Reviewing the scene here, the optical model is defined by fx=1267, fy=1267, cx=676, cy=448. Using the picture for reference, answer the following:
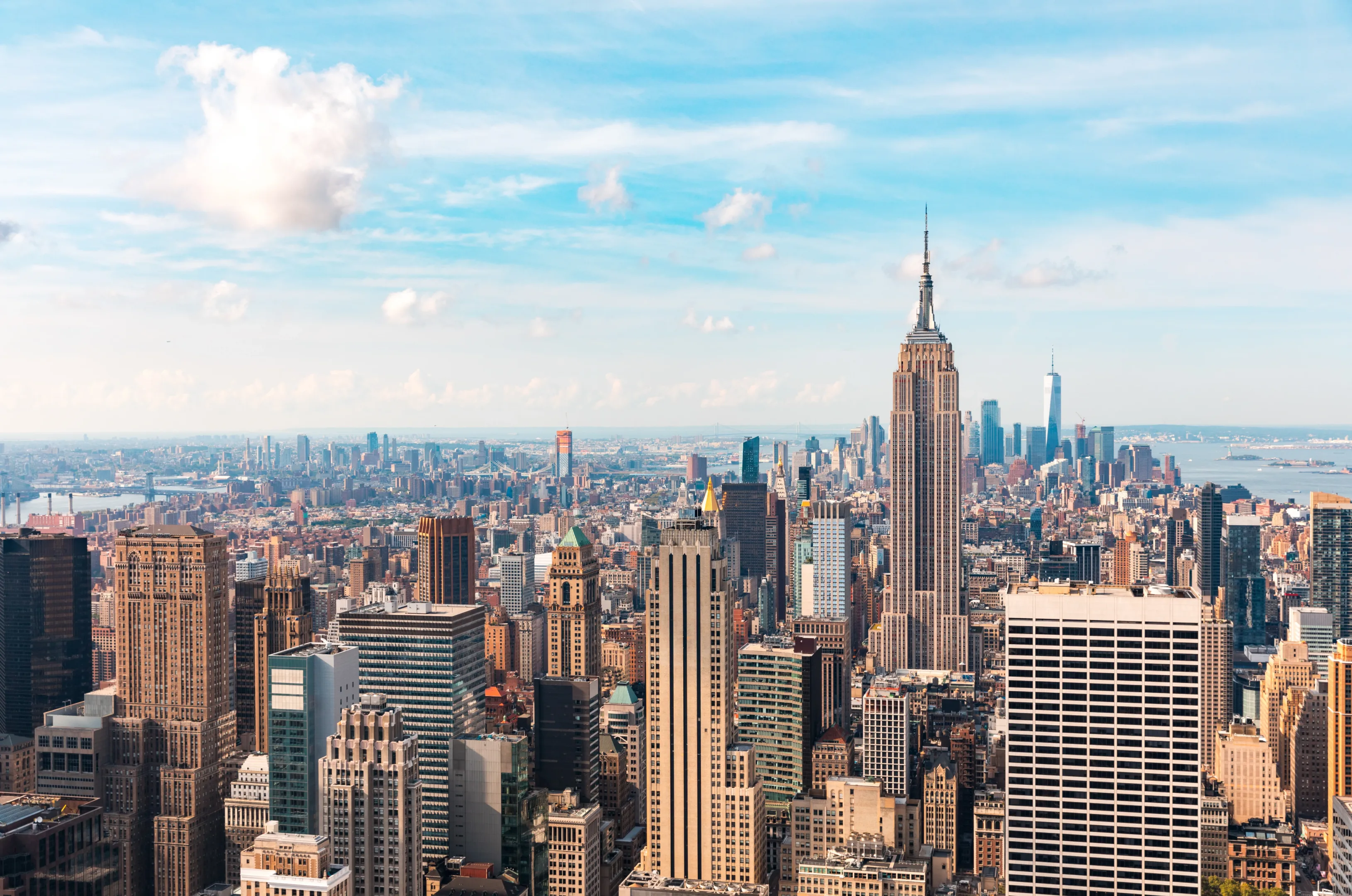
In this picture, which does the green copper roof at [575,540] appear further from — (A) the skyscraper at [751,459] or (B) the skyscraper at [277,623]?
(A) the skyscraper at [751,459]

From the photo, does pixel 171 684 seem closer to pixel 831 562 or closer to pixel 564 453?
pixel 564 453

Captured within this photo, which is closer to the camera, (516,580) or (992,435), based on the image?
(516,580)

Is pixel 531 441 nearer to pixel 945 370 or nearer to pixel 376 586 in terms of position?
pixel 376 586

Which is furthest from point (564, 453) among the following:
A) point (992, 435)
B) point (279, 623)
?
point (992, 435)

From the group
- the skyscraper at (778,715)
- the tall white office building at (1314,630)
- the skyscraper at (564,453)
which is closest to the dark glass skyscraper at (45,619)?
the skyscraper at (564,453)

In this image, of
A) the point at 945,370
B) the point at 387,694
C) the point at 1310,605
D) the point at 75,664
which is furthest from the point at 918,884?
the point at 945,370

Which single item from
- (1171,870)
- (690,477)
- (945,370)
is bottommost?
(1171,870)

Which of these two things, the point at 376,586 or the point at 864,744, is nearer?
the point at 864,744

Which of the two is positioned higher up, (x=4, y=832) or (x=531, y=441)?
(x=531, y=441)

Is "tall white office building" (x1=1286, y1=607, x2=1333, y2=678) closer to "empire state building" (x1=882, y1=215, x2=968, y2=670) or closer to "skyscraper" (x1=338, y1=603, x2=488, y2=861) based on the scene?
"empire state building" (x1=882, y1=215, x2=968, y2=670)
